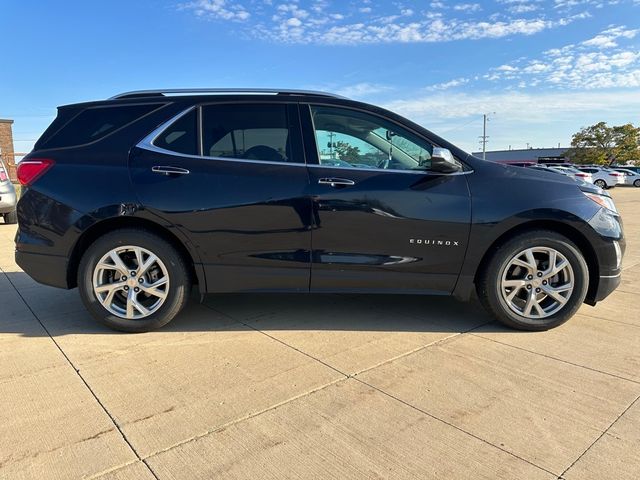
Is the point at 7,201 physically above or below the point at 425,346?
above

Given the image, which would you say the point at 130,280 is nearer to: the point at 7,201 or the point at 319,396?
the point at 319,396

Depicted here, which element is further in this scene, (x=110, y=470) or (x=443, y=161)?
(x=443, y=161)

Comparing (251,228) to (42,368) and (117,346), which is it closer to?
(117,346)

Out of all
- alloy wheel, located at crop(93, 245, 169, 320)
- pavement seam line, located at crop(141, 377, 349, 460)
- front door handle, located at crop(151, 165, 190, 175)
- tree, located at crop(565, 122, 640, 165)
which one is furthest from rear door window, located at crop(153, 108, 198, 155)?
tree, located at crop(565, 122, 640, 165)

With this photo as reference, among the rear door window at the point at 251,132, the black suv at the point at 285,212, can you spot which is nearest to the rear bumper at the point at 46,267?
the black suv at the point at 285,212

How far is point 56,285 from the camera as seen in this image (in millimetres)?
3646

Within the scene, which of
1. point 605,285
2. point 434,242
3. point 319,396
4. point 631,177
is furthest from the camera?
point 631,177

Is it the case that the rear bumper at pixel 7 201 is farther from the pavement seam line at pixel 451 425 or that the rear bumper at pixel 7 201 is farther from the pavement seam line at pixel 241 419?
the pavement seam line at pixel 451 425

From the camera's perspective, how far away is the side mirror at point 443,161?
3.41 m

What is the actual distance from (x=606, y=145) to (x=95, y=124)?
234ft

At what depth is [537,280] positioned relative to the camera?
3.63 metres

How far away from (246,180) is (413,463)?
225cm

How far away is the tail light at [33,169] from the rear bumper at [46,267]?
1.89 ft

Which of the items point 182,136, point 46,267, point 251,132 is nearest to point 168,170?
point 182,136
